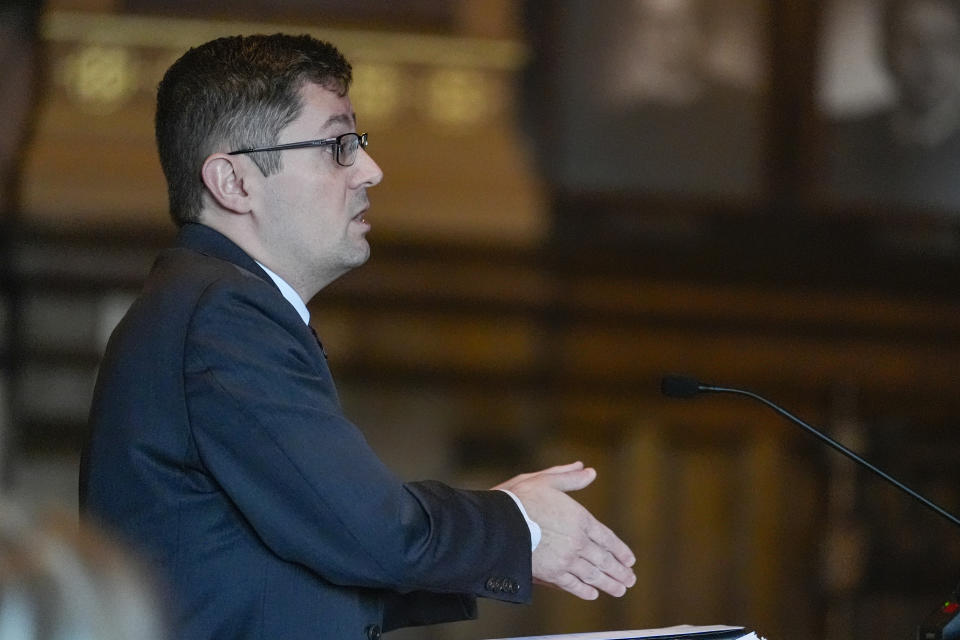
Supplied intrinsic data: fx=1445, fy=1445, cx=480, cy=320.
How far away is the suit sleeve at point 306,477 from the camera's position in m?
1.56

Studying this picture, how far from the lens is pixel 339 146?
1.87 m

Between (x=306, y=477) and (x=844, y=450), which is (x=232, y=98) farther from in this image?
(x=844, y=450)

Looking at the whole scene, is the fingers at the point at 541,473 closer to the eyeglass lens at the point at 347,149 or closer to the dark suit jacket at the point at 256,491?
the dark suit jacket at the point at 256,491

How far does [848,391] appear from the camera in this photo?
5.22m

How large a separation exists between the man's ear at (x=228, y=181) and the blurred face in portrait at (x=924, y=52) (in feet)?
13.2

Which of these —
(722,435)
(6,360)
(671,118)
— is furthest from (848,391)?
(6,360)

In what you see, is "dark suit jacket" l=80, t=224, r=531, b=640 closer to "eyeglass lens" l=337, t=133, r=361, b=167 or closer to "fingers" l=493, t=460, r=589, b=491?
"fingers" l=493, t=460, r=589, b=491

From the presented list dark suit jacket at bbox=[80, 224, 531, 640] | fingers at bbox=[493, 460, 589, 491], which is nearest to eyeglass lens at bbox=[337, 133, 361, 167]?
dark suit jacket at bbox=[80, 224, 531, 640]

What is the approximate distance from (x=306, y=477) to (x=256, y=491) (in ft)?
0.20

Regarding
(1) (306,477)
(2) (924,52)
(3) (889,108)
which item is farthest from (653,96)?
(1) (306,477)

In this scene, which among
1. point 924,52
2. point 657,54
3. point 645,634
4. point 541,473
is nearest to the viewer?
point 645,634

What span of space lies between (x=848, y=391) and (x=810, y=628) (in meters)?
0.86

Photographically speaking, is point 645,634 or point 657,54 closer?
point 645,634

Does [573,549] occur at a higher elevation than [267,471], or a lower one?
lower
